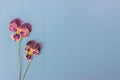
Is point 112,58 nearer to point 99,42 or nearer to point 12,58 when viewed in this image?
point 99,42

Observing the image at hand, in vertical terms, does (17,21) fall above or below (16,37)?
above

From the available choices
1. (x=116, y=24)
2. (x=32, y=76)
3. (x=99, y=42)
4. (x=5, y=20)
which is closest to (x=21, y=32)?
(x=5, y=20)

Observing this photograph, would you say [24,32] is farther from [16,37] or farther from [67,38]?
[67,38]

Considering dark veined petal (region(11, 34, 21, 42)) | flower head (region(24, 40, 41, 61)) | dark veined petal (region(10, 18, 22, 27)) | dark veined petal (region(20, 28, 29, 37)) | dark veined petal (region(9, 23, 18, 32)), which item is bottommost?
flower head (region(24, 40, 41, 61))

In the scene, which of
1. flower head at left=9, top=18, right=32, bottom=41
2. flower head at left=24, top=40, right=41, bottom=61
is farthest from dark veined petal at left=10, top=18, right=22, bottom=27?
flower head at left=24, top=40, right=41, bottom=61

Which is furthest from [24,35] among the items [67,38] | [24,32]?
[67,38]

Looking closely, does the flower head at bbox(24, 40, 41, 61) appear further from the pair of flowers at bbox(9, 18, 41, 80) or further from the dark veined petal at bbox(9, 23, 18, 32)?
the dark veined petal at bbox(9, 23, 18, 32)
